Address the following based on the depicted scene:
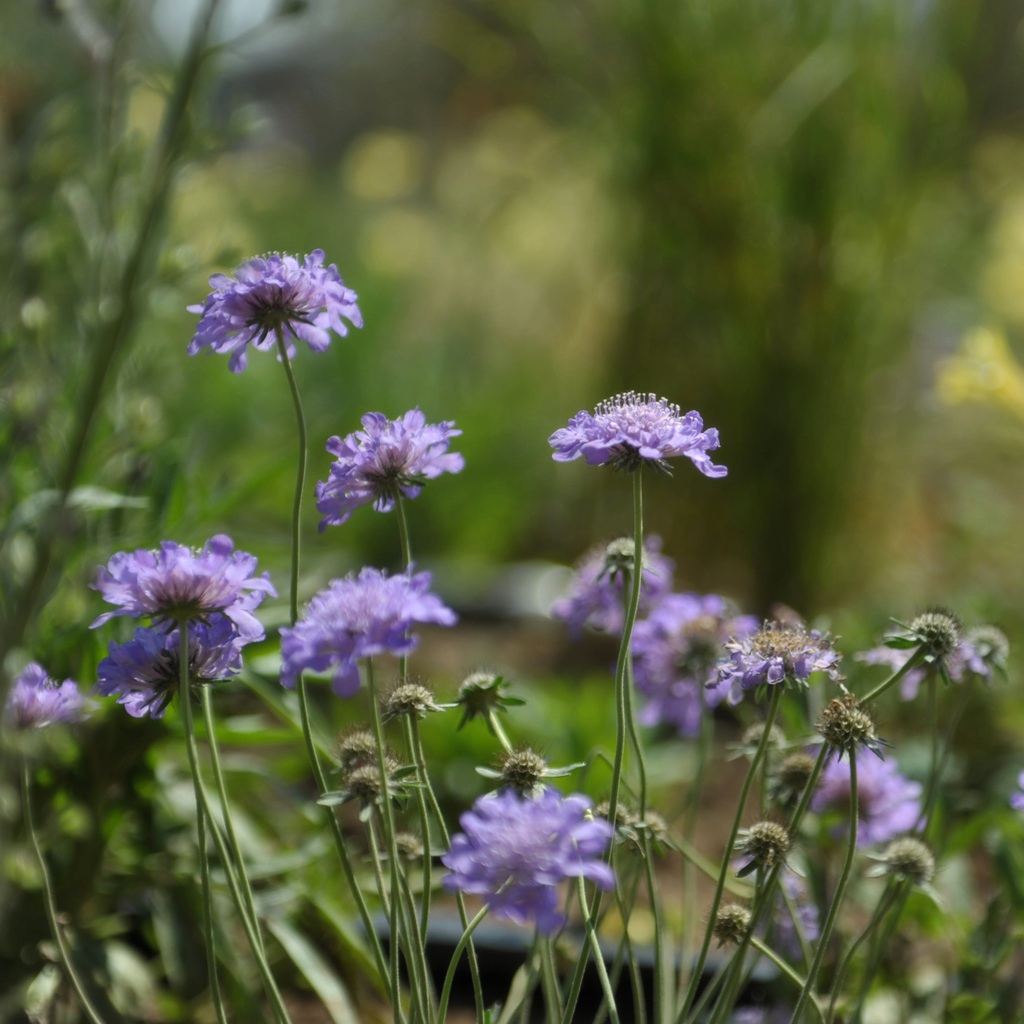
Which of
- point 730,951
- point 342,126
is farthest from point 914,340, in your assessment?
point 342,126

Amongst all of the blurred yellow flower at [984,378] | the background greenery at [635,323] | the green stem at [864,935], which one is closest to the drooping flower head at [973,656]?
the green stem at [864,935]

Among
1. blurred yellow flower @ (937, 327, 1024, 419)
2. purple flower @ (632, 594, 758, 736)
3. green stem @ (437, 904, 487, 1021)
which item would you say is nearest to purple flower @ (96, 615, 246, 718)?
green stem @ (437, 904, 487, 1021)

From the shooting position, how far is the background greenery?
57.7 inches

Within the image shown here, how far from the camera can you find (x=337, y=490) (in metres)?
0.79

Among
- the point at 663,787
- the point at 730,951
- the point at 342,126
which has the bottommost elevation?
the point at 730,951

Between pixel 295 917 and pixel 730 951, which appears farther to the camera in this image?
pixel 295 917

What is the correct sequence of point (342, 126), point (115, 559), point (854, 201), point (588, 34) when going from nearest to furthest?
1. point (115, 559)
2. point (854, 201)
3. point (588, 34)
4. point (342, 126)

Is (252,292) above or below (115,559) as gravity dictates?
above

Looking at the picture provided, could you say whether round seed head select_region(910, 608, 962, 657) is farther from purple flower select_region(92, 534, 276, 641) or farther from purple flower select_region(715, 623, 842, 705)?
purple flower select_region(92, 534, 276, 641)

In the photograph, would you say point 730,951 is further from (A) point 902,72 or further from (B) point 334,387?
(B) point 334,387

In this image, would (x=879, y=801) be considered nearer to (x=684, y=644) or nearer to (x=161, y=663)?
(x=684, y=644)

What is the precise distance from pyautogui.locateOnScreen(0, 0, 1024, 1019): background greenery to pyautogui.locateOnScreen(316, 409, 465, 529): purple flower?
0.43 metres

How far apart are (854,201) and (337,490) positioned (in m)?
2.05

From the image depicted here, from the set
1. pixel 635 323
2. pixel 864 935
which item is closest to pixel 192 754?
pixel 864 935
